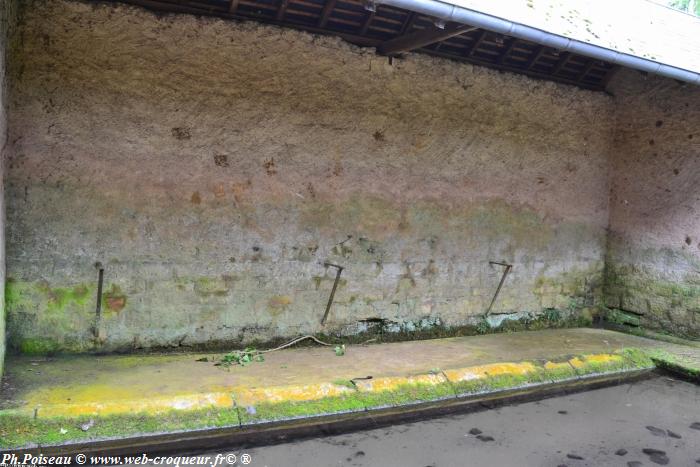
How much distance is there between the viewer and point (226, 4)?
4.70m

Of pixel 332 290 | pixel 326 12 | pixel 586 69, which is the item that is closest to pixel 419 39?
pixel 326 12

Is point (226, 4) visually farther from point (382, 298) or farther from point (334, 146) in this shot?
point (382, 298)

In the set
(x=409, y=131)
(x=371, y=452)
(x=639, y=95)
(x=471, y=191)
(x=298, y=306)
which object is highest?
(x=639, y=95)

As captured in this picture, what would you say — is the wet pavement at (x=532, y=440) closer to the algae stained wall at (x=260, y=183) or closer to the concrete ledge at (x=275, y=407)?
the concrete ledge at (x=275, y=407)

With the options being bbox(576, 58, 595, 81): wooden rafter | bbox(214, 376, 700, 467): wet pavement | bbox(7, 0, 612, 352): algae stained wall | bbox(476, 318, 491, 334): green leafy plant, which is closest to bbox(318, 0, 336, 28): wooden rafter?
bbox(7, 0, 612, 352): algae stained wall

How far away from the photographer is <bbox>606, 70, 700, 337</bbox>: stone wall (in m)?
6.18

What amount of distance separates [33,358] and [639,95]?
7006 mm

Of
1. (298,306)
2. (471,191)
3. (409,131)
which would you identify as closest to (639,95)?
(471,191)

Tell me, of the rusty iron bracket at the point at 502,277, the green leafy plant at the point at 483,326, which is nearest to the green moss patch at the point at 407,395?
the green leafy plant at the point at 483,326

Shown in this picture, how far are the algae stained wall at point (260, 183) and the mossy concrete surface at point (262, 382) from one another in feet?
1.56

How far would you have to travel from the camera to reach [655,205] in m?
6.52

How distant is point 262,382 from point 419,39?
3.18 meters

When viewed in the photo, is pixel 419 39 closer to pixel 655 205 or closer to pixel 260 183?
pixel 260 183

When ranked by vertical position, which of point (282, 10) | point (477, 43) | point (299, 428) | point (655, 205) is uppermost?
point (477, 43)
